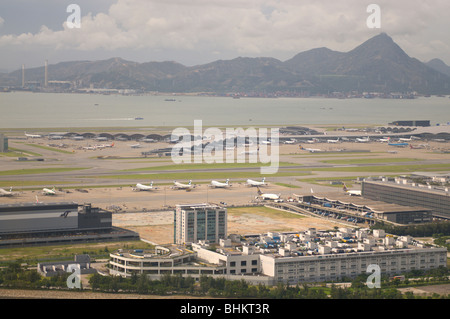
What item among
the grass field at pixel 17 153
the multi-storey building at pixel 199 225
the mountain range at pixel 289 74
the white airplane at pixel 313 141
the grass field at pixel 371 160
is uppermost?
the mountain range at pixel 289 74

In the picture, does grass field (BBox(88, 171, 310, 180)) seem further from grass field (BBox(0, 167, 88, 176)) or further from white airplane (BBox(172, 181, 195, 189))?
grass field (BBox(0, 167, 88, 176))

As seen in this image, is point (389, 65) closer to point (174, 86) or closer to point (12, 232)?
point (174, 86)

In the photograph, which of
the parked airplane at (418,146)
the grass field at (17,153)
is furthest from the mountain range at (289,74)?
the parked airplane at (418,146)

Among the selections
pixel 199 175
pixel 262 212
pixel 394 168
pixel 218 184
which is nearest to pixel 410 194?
pixel 262 212

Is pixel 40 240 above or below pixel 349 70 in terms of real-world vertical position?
below

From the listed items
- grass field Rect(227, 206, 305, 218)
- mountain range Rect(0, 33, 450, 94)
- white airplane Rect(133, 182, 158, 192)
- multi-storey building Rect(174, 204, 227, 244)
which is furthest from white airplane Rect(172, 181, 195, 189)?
mountain range Rect(0, 33, 450, 94)

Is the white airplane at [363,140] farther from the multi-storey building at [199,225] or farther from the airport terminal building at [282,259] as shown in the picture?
the airport terminal building at [282,259]

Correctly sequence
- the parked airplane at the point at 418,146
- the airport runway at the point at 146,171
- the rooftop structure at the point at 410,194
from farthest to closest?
the parked airplane at the point at 418,146, the airport runway at the point at 146,171, the rooftop structure at the point at 410,194

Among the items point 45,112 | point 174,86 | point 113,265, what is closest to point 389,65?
point 174,86

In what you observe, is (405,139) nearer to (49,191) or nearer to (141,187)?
(141,187)
